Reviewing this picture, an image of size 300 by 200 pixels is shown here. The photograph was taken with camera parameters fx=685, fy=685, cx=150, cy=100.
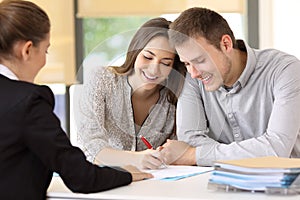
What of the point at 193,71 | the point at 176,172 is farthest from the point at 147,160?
the point at 193,71

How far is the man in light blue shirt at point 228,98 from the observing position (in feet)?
6.88

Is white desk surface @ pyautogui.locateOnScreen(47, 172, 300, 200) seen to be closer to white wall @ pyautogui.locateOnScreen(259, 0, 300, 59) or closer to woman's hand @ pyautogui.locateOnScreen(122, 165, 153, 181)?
woman's hand @ pyautogui.locateOnScreen(122, 165, 153, 181)

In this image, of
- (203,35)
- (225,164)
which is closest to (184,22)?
(203,35)

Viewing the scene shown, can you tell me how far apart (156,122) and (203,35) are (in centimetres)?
33

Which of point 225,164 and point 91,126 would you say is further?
point 91,126

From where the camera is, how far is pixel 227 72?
7.38 feet

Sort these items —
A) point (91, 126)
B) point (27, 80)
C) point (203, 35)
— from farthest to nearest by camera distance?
point (203, 35), point (91, 126), point (27, 80)

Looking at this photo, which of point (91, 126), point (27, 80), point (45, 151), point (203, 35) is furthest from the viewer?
point (203, 35)

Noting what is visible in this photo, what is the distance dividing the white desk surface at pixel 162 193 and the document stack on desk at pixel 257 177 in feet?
0.06

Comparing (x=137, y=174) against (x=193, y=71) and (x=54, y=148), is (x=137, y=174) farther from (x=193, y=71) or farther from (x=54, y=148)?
(x=193, y=71)

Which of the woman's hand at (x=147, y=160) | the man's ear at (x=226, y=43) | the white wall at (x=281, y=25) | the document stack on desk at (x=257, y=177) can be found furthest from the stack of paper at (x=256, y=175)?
the white wall at (x=281, y=25)

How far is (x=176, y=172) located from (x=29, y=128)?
0.54 metres

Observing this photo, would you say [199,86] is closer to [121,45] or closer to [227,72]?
[227,72]

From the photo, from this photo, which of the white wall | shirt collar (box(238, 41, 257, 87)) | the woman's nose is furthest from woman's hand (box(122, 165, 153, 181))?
the white wall
